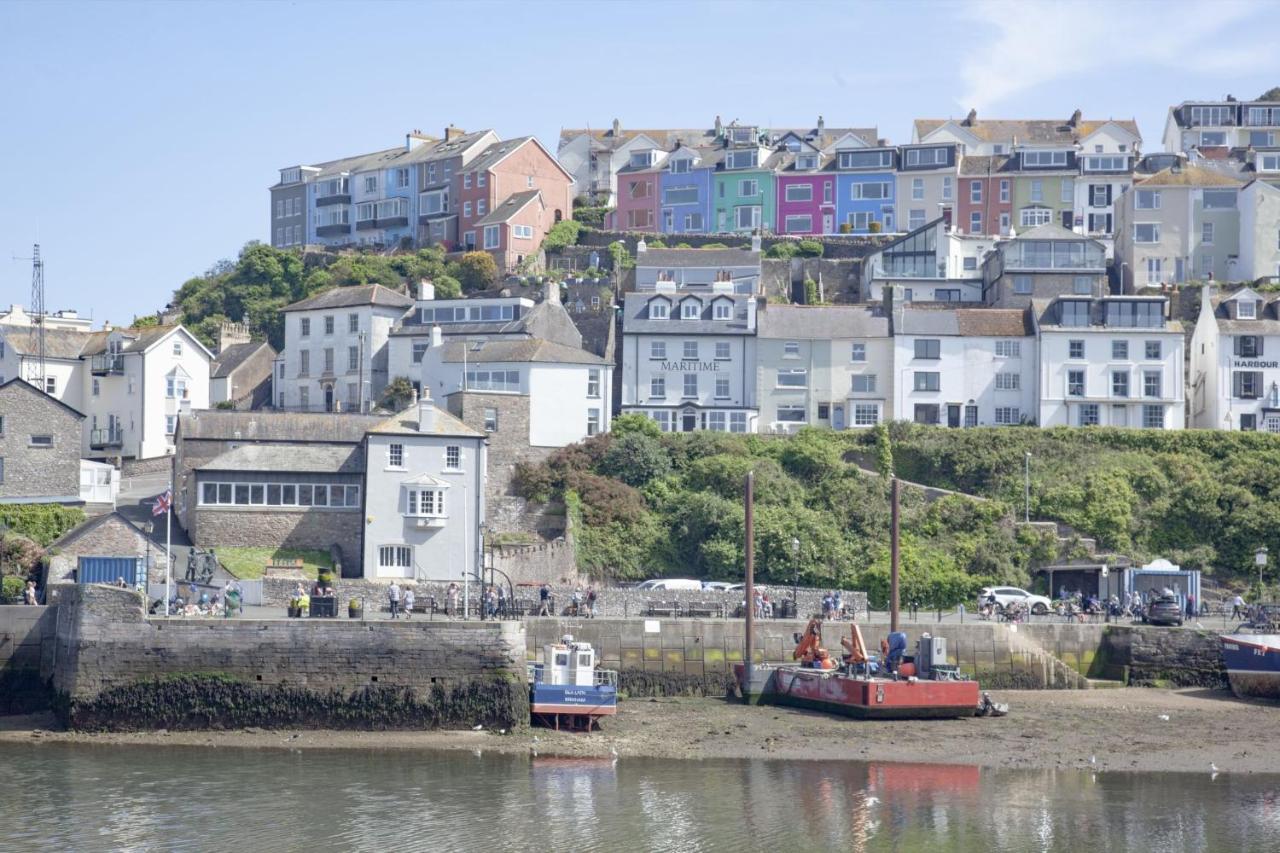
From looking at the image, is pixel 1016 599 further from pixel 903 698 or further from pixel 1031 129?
pixel 1031 129

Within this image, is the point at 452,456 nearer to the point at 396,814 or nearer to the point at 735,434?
the point at 735,434

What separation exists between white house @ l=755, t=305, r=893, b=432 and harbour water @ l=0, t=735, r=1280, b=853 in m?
29.6

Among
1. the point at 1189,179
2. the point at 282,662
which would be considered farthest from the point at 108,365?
the point at 1189,179

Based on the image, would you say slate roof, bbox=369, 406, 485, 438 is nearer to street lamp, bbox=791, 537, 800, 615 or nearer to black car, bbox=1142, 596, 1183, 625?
street lamp, bbox=791, 537, 800, 615

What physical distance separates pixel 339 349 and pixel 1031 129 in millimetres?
40153

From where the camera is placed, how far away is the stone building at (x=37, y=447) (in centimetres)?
5006

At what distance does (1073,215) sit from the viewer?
265ft

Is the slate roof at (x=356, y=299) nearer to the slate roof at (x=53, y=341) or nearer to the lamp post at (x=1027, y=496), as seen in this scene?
the slate roof at (x=53, y=341)

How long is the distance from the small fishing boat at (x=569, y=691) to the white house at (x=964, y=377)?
90.7 feet

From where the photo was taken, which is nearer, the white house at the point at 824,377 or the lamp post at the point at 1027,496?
the lamp post at the point at 1027,496

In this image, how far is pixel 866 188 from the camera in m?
83.0

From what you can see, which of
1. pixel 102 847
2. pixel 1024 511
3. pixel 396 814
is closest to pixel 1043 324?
pixel 1024 511

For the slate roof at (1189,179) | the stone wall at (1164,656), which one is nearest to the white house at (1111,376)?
the slate roof at (1189,179)

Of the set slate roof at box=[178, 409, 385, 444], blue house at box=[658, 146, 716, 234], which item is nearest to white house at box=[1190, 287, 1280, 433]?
blue house at box=[658, 146, 716, 234]
